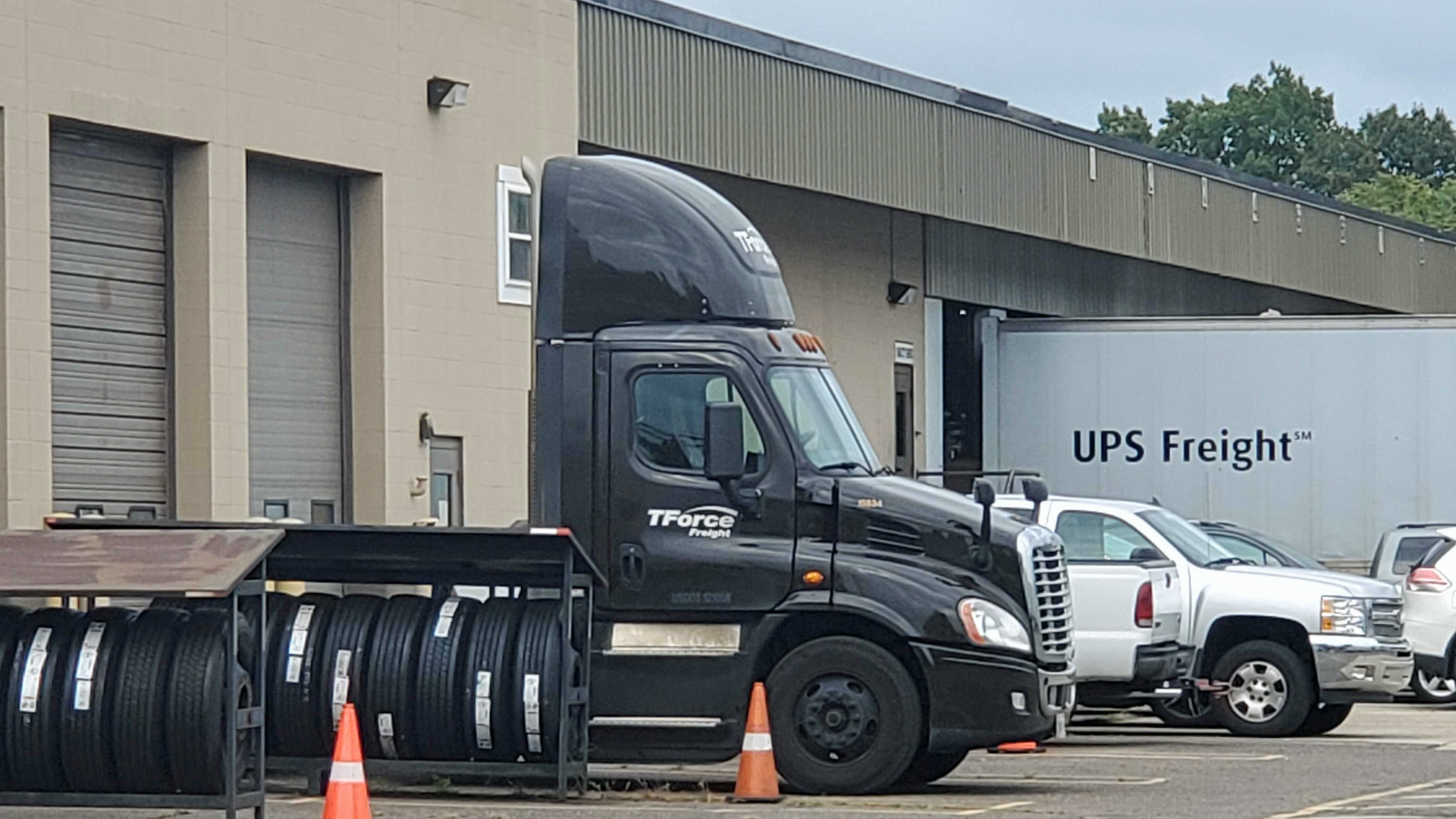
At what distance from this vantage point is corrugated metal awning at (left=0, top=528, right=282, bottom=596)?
1129 cm

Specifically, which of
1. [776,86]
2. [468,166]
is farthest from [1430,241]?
[468,166]

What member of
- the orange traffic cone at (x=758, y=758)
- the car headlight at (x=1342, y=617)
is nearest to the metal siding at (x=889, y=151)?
the car headlight at (x=1342, y=617)

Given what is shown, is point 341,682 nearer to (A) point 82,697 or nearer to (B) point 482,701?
(B) point 482,701

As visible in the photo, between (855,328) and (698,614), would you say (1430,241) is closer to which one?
(855,328)

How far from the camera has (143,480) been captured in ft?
66.6

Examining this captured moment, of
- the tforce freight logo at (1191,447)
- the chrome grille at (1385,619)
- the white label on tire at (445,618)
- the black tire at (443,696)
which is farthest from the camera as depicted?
the tforce freight logo at (1191,447)

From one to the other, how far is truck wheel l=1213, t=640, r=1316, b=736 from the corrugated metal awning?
1045 centimetres

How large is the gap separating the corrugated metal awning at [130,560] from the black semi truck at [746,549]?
309 centimetres

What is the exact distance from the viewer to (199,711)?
1204 cm

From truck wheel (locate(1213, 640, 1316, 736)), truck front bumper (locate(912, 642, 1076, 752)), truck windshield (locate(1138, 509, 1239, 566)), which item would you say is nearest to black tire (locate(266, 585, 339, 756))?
truck front bumper (locate(912, 642, 1076, 752))

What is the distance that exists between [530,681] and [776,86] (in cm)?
1690

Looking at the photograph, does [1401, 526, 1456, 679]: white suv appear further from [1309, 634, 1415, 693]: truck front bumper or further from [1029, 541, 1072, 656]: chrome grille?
[1029, 541, 1072, 656]: chrome grille

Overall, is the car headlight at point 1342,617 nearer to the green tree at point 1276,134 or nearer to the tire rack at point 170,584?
the tire rack at point 170,584

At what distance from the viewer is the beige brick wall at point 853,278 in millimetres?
31797
